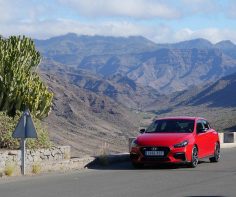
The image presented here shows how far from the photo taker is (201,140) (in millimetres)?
18453

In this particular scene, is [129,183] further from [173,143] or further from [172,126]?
[172,126]

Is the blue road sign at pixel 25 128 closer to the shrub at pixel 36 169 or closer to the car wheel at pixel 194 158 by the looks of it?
the shrub at pixel 36 169

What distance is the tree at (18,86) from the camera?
20016 millimetres

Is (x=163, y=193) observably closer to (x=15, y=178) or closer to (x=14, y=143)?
(x=15, y=178)

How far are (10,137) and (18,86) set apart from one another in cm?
223

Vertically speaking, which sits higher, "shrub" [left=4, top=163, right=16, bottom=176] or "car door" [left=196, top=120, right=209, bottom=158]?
"car door" [left=196, top=120, right=209, bottom=158]

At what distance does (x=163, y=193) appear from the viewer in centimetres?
1255

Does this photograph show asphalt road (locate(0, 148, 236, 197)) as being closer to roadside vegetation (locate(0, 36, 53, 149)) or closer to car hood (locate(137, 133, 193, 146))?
car hood (locate(137, 133, 193, 146))

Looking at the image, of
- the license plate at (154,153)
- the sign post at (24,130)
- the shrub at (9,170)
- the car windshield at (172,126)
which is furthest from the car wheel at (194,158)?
the shrub at (9,170)

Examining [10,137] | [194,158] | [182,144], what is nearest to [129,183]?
[182,144]

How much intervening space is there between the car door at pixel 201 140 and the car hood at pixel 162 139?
0.48m

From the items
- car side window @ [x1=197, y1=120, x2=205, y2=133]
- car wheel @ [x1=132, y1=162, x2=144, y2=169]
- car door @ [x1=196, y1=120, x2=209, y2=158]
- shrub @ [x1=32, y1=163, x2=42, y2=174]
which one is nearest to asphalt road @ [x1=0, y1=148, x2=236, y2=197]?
car wheel @ [x1=132, y1=162, x2=144, y2=169]

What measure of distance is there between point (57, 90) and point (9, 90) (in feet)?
348

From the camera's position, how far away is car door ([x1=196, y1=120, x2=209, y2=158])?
18.2m
